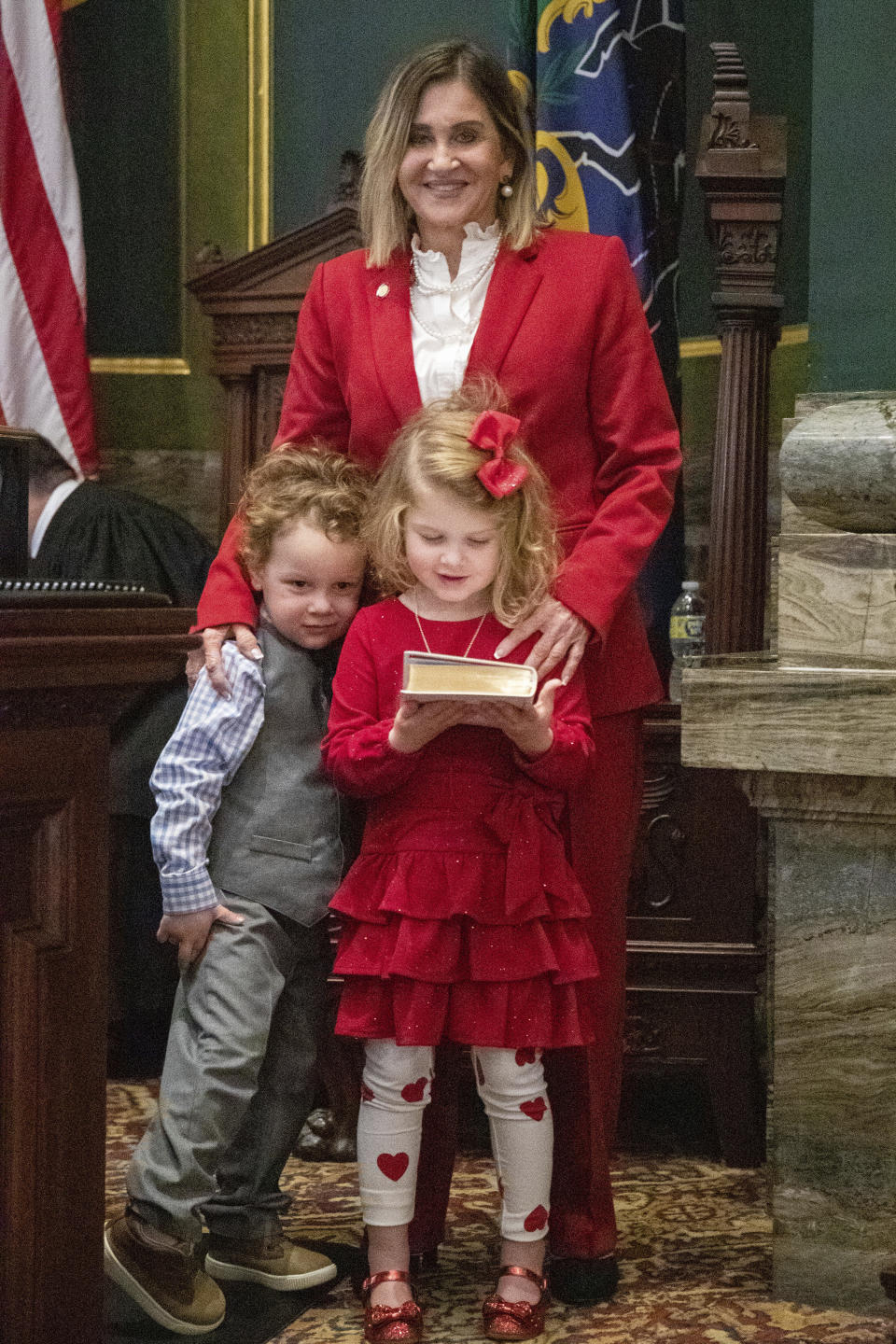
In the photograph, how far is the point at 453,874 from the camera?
1911 mm

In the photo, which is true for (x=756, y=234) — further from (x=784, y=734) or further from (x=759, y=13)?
(x=784, y=734)

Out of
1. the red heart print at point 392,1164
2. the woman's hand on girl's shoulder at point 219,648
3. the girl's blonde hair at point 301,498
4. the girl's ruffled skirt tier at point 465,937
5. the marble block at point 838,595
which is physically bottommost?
the red heart print at point 392,1164

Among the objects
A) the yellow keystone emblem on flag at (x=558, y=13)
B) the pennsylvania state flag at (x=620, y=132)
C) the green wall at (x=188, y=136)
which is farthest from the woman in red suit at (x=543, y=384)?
the green wall at (x=188, y=136)

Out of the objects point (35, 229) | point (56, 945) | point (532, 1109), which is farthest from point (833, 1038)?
point (35, 229)

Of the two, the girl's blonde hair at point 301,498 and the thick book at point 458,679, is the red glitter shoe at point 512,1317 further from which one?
the girl's blonde hair at point 301,498

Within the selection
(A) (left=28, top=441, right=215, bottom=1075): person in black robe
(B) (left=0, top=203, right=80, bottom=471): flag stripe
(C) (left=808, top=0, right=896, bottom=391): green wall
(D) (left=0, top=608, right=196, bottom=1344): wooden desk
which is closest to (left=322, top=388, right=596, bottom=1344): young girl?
(D) (left=0, top=608, right=196, bottom=1344): wooden desk

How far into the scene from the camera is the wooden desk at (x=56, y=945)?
1552mm

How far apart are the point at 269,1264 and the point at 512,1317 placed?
36 centimetres

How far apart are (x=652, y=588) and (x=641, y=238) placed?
2.16 feet

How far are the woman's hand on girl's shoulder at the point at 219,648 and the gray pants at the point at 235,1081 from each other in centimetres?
28

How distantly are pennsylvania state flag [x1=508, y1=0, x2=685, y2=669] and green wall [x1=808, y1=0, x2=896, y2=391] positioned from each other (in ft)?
1.66

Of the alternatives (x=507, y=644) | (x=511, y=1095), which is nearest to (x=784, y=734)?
(x=507, y=644)

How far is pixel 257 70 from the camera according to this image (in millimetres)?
3775

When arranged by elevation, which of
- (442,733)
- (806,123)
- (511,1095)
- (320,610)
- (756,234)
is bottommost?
(511,1095)
